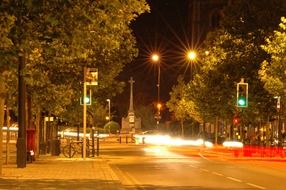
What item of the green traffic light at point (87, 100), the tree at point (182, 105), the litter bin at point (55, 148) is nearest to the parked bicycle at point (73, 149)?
the litter bin at point (55, 148)

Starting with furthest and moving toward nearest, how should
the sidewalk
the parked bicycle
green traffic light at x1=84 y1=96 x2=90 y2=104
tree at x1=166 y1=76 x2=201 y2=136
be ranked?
1. tree at x1=166 y1=76 x2=201 y2=136
2. the parked bicycle
3. green traffic light at x1=84 y1=96 x2=90 y2=104
4. the sidewalk

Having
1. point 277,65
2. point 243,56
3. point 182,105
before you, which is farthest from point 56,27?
point 182,105

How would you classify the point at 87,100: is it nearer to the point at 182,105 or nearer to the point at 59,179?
the point at 59,179

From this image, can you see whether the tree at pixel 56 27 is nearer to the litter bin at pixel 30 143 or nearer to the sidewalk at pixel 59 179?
the sidewalk at pixel 59 179

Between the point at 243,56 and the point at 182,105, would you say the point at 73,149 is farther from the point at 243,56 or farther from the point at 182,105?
the point at 182,105

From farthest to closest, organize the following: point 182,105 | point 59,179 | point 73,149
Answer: point 182,105
point 73,149
point 59,179

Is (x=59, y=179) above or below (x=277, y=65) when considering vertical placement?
below

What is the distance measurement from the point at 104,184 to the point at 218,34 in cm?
4030

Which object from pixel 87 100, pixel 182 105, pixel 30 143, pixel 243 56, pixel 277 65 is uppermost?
pixel 243 56

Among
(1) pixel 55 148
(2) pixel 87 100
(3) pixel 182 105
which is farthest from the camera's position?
(3) pixel 182 105

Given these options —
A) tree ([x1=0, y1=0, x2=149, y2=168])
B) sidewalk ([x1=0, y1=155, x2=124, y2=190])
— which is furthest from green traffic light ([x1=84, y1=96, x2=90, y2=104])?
sidewalk ([x1=0, y1=155, x2=124, y2=190])

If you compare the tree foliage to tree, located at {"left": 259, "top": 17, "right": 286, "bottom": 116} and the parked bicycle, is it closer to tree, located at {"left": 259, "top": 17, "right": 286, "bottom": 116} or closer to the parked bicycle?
tree, located at {"left": 259, "top": 17, "right": 286, "bottom": 116}

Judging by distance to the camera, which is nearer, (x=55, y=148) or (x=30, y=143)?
(x=30, y=143)

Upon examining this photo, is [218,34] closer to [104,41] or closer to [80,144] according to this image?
[80,144]
